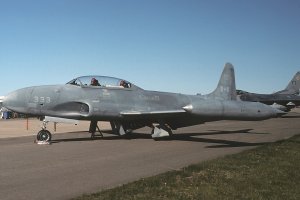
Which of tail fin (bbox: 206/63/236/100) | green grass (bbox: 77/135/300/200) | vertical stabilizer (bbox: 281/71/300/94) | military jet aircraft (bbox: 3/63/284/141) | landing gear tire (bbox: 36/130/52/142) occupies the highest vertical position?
vertical stabilizer (bbox: 281/71/300/94)

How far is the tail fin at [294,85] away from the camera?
5378 cm

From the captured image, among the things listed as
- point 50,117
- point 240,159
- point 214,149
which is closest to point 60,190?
point 240,159

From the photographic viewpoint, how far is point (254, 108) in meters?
15.8

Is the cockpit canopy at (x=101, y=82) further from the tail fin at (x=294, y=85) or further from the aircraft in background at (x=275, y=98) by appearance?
the tail fin at (x=294, y=85)

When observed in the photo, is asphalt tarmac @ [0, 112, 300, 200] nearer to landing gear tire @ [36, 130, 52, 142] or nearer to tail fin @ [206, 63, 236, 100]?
landing gear tire @ [36, 130, 52, 142]

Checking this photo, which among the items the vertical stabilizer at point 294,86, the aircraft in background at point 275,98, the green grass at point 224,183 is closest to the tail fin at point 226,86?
the green grass at point 224,183

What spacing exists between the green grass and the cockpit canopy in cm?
865

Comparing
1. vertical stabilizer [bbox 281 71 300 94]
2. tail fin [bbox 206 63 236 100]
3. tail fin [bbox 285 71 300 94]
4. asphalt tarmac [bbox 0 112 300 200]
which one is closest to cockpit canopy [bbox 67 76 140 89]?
asphalt tarmac [bbox 0 112 300 200]

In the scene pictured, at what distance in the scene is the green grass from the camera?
6480mm

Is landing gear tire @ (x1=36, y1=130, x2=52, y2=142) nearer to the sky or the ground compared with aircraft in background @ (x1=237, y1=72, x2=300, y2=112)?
nearer to the ground

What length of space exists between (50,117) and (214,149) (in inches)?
287

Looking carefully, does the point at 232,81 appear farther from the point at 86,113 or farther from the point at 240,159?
the point at 240,159

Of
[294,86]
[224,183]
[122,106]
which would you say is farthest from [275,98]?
[224,183]

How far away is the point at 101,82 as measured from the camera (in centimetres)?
1777
